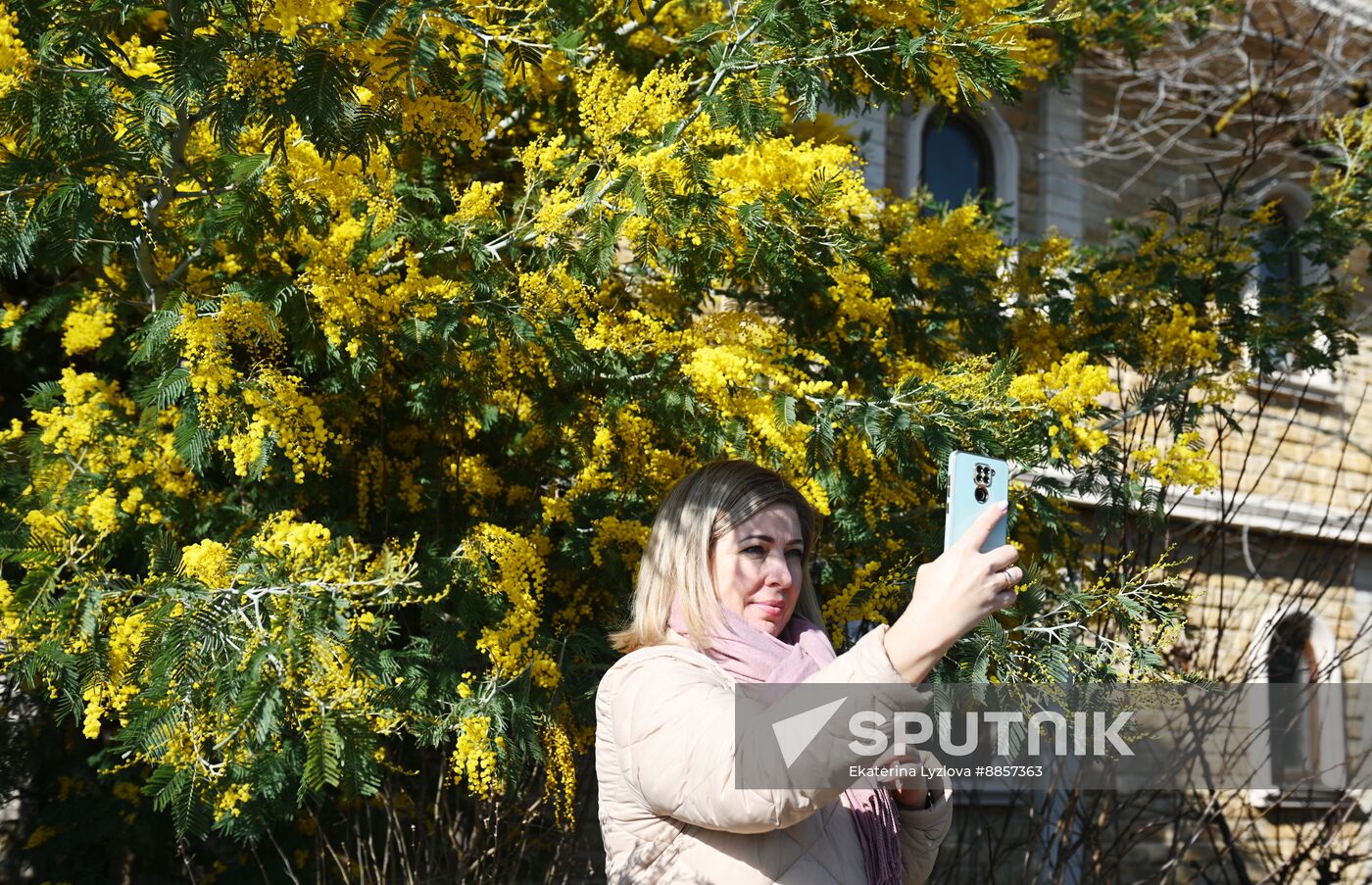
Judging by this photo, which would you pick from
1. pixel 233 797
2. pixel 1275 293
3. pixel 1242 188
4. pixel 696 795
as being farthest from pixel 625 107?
pixel 1242 188

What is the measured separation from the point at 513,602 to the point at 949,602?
208 cm

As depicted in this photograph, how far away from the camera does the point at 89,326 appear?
4172 mm

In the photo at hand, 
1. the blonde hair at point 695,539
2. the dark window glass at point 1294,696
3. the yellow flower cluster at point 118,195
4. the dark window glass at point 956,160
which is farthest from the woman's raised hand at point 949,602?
the dark window glass at point 956,160

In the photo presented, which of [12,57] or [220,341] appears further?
[220,341]

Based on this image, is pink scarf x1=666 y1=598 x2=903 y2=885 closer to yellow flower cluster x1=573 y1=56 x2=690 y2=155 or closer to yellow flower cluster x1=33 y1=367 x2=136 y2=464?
yellow flower cluster x1=573 y1=56 x2=690 y2=155

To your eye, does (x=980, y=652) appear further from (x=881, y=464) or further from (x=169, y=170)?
(x=169, y=170)

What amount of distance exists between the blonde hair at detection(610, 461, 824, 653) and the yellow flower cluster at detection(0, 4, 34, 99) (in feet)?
6.81

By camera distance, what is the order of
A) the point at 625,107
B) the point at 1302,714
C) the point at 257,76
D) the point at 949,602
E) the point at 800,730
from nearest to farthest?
the point at 949,602, the point at 800,730, the point at 257,76, the point at 625,107, the point at 1302,714

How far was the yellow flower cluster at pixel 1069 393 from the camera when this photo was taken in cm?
365

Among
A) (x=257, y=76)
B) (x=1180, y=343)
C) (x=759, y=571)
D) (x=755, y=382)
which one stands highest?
(x=257, y=76)

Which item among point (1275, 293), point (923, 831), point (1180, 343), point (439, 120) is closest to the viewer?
point (923, 831)

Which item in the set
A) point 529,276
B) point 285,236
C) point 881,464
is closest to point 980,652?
point 881,464

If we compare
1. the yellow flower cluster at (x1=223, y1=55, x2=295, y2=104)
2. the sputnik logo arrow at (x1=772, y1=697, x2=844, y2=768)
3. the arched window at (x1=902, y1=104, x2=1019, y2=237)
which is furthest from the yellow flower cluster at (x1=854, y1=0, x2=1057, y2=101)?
the arched window at (x1=902, y1=104, x2=1019, y2=237)

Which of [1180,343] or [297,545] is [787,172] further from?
[1180,343]
